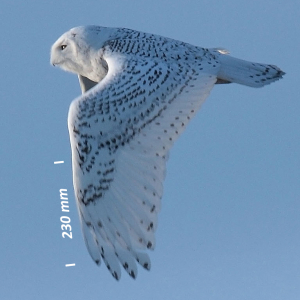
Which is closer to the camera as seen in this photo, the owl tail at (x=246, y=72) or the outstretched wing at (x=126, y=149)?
the outstretched wing at (x=126, y=149)

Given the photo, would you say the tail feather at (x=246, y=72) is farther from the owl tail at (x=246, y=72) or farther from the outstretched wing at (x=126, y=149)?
the outstretched wing at (x=126, y=149)

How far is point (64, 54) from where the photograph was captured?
9.83 metres

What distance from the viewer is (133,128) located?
8.16 meters

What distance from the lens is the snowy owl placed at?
770cm

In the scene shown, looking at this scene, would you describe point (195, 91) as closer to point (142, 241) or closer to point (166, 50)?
point (166, 50)

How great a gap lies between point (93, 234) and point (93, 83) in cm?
253

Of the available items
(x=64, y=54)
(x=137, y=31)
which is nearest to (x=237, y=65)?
(x=137, y=31)

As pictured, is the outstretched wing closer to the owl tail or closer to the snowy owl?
the snowy owl

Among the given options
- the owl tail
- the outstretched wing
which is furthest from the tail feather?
the outstretched wing

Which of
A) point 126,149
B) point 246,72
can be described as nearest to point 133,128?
point 126,149

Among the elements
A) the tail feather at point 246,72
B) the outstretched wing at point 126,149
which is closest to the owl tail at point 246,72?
the tail feather at point 246,72

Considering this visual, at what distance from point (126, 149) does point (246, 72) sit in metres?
1.60

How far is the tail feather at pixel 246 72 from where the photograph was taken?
9.00 metres

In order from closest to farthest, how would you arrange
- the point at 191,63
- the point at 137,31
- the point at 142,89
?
the point at 142,89, the point at 191,63, the point at 137,31
